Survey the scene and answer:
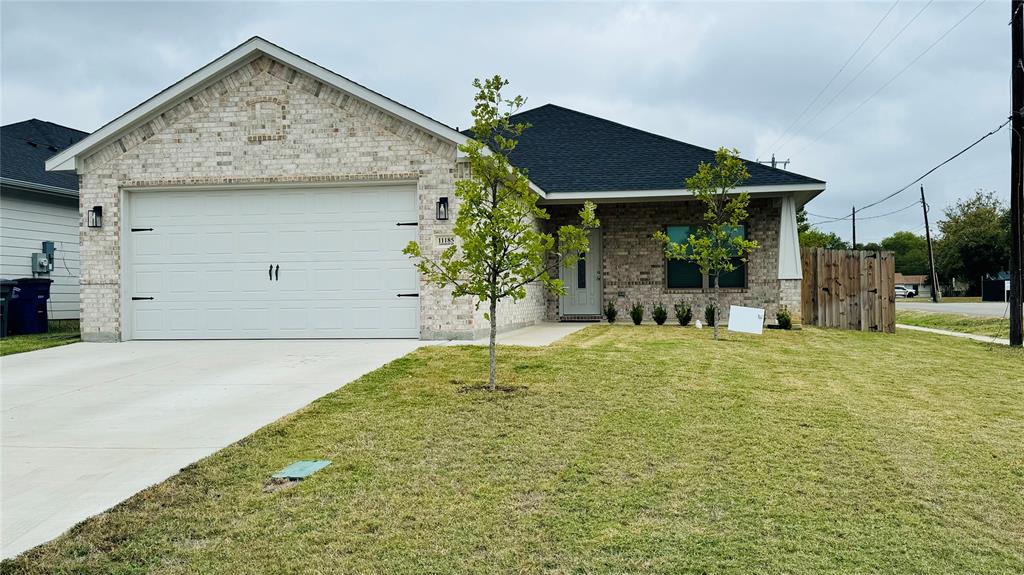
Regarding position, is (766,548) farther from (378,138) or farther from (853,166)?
(853,166)

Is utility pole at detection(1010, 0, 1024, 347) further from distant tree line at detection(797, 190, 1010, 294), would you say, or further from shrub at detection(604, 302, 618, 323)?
distant tree line at detection(797, 190, 1010, 294)

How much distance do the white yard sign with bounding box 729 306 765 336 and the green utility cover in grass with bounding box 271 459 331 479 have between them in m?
10.1

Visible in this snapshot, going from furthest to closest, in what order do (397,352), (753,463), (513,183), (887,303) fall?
(887,303)
(397,352)
(513,183)
(753,463)

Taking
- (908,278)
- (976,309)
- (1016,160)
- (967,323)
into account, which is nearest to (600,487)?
(1016,160)

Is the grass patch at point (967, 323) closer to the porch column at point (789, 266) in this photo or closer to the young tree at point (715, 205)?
the porch column at point (789, 266)

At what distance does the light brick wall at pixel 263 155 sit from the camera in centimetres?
1145

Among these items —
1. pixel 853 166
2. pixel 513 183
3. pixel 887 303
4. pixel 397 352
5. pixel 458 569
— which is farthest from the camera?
pixel 853 166

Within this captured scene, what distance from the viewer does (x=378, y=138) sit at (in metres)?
11.6

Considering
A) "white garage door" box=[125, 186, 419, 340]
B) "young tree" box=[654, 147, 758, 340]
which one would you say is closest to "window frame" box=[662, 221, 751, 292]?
"young tree" box=[654, 147, 758, 340]

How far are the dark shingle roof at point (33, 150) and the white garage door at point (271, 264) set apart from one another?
4084 mm

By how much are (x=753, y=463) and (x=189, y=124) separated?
10.9 meters

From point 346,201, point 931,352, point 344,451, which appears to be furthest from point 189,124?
point 931,352

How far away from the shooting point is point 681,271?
1636 centimetres

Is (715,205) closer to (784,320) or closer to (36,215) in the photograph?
(784,320)
